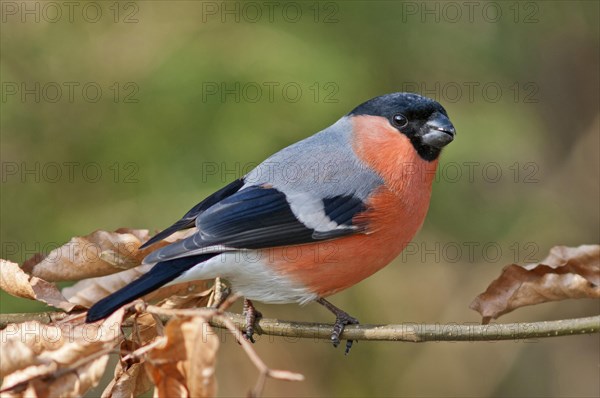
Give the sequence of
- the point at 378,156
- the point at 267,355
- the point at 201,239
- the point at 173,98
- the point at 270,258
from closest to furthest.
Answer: the point at 201,239, the point at 270,258, the point at 378,156, the point at 173,98, the point at 267,355

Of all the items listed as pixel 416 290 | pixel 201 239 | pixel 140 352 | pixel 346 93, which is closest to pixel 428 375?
pixel 416 290

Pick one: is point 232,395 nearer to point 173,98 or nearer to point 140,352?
point 173,98

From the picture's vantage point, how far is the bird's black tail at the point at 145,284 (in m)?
2.30

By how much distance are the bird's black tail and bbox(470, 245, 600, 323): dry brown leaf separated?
96cm

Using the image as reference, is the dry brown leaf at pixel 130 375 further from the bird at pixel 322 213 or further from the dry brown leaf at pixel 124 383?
the bird at pixel 322 213

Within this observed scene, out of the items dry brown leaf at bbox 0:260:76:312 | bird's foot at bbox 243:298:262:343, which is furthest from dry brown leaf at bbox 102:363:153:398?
bird's foot at bbox 243:298:262:343

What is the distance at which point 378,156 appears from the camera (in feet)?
11.2

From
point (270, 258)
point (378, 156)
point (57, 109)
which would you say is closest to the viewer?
point (270, 258)

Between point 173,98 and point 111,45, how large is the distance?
68 centimetres

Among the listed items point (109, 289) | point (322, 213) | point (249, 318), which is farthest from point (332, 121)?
point (109, 289)

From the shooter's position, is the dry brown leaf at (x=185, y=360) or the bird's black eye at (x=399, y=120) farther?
the bird's black eye at (x=399, y=120)

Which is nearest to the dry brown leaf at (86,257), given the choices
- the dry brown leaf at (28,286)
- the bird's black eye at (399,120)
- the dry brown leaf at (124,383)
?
the dry brown leaf at (28,286)

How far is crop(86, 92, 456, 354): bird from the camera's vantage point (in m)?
3.02

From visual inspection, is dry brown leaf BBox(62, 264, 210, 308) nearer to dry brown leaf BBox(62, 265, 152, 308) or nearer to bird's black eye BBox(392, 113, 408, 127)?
dry brown leaf BBox(62, 265, 152, 308)
